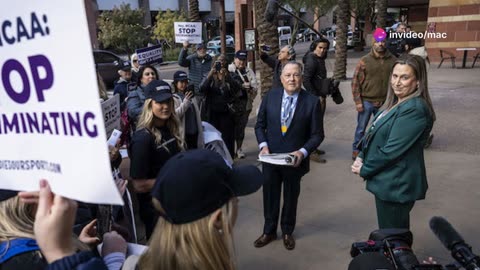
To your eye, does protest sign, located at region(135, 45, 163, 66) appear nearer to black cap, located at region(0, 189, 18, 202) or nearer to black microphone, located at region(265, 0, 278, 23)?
black microphone, located at region(265, 0, 278, 23)

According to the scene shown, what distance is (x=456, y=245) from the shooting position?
1.56 meters

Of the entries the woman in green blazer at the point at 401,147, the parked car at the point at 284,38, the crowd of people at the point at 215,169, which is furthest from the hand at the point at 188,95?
the parked car at the point at 284,38

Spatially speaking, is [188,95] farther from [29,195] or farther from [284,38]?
[284,38]

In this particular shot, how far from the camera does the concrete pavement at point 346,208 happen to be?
12.0 feet

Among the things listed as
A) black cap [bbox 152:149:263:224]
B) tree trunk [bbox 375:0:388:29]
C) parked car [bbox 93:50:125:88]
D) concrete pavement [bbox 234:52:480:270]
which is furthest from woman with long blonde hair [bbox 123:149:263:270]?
tree trunk [bbox 375:0:388:29]

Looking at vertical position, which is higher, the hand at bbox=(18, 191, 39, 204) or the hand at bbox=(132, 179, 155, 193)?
the hand at bbox=(18, 191, 39, 204)

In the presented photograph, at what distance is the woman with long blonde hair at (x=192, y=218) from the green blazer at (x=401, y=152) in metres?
1.68

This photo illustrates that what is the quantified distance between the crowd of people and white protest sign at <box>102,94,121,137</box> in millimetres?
498

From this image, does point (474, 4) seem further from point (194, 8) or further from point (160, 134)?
point (160, 134)

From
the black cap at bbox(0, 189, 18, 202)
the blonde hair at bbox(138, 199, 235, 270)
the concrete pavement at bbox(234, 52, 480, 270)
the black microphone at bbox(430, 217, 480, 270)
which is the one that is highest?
the black cap at bbox(0, 189, 18, 202)

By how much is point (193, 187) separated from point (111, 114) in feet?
9.01

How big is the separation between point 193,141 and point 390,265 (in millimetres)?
2413

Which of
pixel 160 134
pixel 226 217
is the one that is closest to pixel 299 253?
pixel 160 134

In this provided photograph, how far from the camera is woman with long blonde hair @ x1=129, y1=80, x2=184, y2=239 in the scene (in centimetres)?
293
